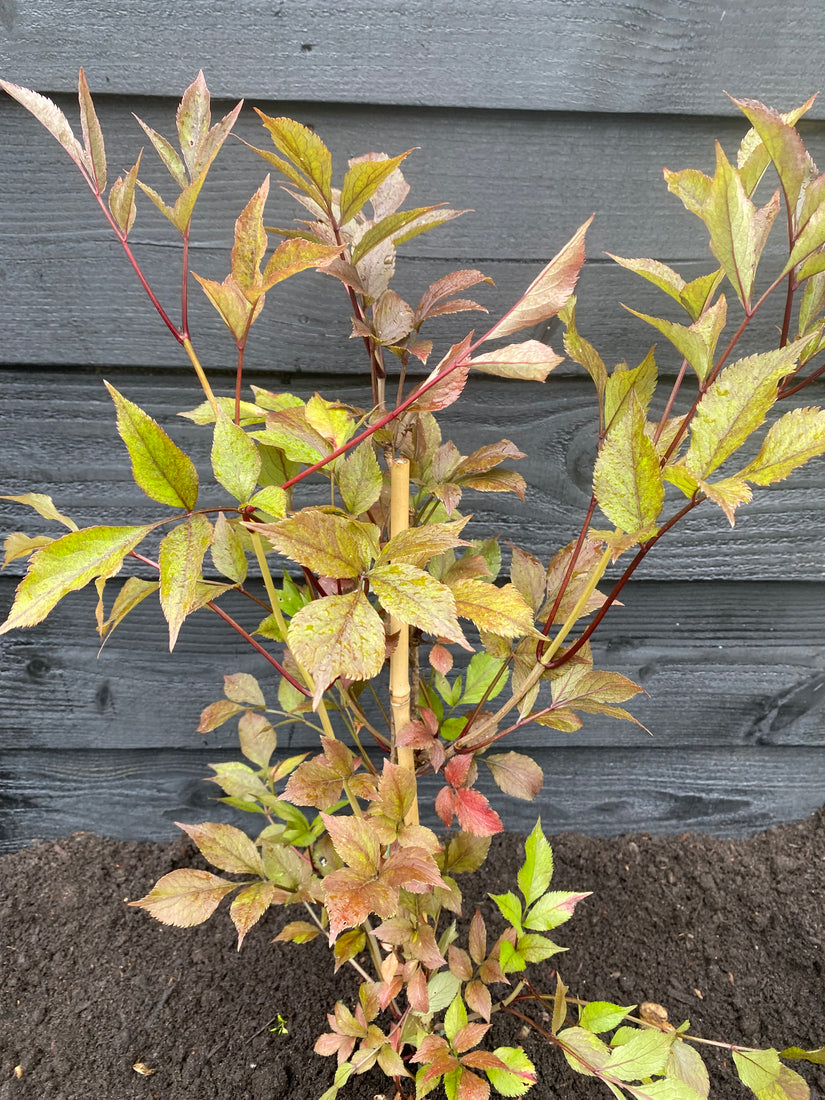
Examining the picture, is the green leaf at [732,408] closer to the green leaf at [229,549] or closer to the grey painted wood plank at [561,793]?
the green leaf at [229,549]

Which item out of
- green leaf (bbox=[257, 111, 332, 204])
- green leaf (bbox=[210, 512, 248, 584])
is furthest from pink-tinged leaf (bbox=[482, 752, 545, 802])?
green leaf (bbox=[257, 111, 332, 204])

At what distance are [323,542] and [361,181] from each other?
8.9 inches

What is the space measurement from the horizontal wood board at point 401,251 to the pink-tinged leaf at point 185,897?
2.01ft

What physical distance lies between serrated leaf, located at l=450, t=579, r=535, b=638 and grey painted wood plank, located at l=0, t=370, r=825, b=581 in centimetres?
53

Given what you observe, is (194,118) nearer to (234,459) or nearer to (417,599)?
(234,459)

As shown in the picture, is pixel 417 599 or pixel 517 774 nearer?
pixel 417 599

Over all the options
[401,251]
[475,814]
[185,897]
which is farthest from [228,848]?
[401,251]

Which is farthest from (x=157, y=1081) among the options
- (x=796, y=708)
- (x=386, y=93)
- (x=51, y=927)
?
(x=386, y=93)

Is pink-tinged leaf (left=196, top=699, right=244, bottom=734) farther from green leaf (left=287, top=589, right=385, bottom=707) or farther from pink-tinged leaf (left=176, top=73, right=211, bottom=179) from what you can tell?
pink-tinged leaf (left=176, top=73, right=211, bottom=179)

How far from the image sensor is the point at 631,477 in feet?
1.35

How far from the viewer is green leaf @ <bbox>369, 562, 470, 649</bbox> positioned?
1.21 feet

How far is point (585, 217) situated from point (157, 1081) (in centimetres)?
119

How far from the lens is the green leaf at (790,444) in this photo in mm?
373

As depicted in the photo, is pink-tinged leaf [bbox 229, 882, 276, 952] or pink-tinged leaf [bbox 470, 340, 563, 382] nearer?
pink-tinged leaf [bbox 470, 340, 563, 382]
